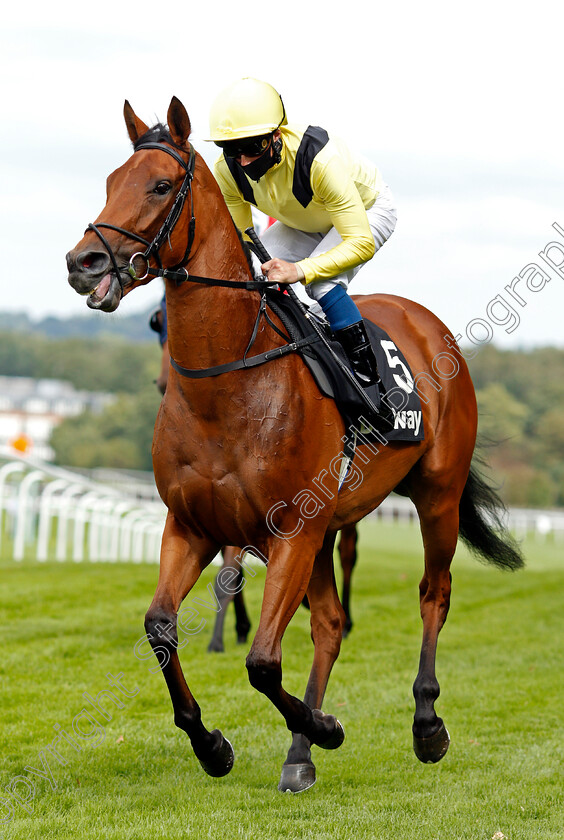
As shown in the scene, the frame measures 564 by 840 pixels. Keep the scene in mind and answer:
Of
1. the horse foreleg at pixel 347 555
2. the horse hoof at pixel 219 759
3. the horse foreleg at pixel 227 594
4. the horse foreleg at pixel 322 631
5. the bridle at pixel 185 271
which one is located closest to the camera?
the bridle at pixel 185 271

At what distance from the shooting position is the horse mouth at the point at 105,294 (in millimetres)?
3232

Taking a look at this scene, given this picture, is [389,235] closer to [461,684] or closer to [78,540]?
[461,684]

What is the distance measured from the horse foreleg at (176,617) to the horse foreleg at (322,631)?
48 centimetres

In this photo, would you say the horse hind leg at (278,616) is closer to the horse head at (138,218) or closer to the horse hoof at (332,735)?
the horse hoof at (332,735)

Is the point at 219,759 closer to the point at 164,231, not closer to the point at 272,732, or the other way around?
the point at 272,732

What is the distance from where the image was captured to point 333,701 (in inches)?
233

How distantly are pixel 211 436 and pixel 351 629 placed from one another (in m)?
4.96

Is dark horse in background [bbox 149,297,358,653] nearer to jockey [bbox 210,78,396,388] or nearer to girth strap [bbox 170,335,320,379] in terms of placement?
jockey [bbox 210,78,396,388]

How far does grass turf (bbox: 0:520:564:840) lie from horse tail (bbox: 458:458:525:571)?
0.87 metres

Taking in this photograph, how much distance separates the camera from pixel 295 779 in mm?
4180

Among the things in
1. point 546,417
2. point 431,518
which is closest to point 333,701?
point 431,518

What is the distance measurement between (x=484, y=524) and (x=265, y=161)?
2.67m

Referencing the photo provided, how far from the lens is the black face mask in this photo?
12.6 feet

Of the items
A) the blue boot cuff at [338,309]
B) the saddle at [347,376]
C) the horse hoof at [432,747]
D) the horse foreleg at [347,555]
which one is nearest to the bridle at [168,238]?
the saddle at [347,376]
